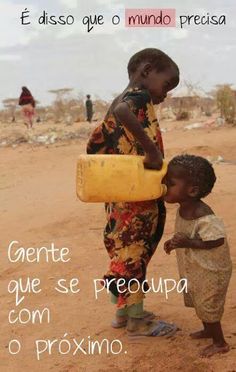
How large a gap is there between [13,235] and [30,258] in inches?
33.0

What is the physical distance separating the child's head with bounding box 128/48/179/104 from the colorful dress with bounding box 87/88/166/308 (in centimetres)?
6

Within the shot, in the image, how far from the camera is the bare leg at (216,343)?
2.71 meters

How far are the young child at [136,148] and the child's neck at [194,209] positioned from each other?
20cm

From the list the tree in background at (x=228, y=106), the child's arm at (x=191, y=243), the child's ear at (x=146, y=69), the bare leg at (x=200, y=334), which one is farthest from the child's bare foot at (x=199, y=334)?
the tree in background at (x=228, y=106)

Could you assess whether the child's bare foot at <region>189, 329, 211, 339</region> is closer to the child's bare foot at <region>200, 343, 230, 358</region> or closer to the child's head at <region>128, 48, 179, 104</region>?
the child's bare foot at <region>200, 343, 230, 358</region>

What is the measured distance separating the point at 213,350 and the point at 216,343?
4 cm

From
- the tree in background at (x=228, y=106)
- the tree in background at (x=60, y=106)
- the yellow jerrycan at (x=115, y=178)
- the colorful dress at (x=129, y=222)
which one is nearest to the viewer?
the yellow jerrycan at (x=115, y=178)

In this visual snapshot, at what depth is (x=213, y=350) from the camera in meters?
2.71

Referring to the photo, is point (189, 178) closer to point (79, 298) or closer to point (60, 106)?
point (79, 298)

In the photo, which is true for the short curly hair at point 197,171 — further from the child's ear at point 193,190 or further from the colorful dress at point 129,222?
the colorful dress at point 129,222

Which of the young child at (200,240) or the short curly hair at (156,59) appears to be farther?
the short curly hair at (156,59)

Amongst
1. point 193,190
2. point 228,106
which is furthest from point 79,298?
point 228,106

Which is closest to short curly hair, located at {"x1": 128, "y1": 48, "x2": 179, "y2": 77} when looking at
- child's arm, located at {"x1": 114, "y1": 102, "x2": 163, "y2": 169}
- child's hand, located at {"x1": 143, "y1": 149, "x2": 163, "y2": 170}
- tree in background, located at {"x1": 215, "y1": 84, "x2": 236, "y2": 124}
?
child's arm, located at {"x1": 114, "y1": 102, "x2": 163, "y2": 169}

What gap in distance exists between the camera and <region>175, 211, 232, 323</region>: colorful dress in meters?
2.61
